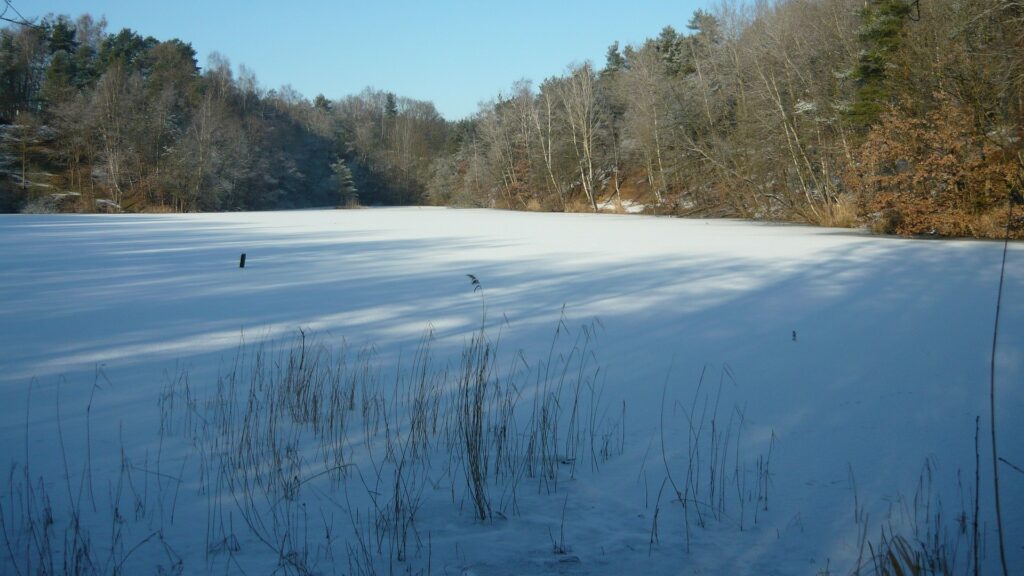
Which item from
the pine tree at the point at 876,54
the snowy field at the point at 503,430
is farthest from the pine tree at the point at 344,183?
the snowy field at the point at 503,430

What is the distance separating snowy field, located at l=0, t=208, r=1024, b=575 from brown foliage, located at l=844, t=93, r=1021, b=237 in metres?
8.68

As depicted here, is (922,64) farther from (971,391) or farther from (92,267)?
(92,267)

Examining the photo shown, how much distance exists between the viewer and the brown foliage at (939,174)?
16406mm

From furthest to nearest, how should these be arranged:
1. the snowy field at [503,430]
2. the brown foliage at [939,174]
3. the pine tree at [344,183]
A: the pine tree at [344,183]
the brown foliage at [939,174]
the snowy field at [503,430]

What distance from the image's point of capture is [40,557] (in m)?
2.68

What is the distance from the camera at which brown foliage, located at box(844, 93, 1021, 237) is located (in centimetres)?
1641

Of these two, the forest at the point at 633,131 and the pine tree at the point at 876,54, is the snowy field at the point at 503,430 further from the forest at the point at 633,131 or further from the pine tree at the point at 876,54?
the pine tree at the point at 876,54

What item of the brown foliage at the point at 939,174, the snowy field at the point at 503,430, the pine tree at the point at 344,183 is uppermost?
the pine tree at the point at 344,183

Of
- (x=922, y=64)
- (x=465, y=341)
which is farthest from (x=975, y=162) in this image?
(x=465, y=341)

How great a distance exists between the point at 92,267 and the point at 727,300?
11070 mm

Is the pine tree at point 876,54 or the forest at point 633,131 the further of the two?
the pine tree at point 876,54

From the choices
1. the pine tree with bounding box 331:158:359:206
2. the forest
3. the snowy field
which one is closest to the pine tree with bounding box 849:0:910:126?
the forest

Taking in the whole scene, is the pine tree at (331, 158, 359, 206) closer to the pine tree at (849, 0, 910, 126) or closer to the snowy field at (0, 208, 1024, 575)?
the pine tree at (849, 0, 910, 126)

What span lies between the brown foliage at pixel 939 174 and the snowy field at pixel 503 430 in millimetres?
8683
